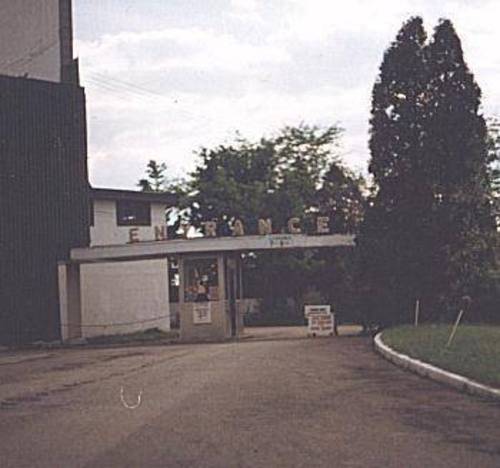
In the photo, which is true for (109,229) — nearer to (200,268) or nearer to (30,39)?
(30,39)

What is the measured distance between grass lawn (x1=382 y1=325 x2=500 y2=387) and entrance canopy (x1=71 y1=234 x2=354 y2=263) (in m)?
8.98

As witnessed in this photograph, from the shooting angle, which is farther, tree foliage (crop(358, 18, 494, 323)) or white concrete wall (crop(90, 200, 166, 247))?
white concrete wall (crop(90, 200, 166, 247))

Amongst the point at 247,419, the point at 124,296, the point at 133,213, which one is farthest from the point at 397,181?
the point at 247,419

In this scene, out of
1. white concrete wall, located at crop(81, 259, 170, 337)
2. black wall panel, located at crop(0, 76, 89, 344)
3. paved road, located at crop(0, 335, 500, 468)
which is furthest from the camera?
white concrete wall, located at crop(81, 259, 170, 337)

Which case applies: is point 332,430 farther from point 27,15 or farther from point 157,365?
point 27,15

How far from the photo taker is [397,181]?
3039cm

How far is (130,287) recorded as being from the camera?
145 ft

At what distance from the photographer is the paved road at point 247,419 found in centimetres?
876

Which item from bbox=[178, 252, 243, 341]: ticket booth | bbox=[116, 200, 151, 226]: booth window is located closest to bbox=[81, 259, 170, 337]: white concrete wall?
bbox=[116, 200, 151, 226]: booth window

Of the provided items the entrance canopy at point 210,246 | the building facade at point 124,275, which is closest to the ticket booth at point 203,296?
the entrance canopy at point 210,246

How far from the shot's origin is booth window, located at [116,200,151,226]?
148 feet

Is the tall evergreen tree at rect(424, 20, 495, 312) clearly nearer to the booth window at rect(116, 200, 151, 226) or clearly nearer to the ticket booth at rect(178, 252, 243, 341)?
the ticket booth at rect(178, 252, 243, 341)

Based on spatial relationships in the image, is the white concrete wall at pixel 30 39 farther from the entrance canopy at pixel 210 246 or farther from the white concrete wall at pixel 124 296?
the white concrete wall at pixel 124 296

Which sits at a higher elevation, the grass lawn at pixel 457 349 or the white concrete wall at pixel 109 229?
the white concrete wall at pixel 109 229
